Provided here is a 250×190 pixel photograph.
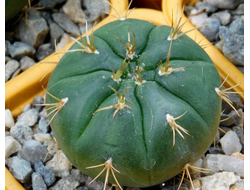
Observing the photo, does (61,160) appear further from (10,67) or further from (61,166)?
(10,67)

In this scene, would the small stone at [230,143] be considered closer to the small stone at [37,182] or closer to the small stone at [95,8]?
the small stone at [37,182]

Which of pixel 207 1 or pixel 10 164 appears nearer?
pixel 10 164

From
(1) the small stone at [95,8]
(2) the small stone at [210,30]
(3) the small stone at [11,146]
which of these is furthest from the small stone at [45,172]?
(2) the small stone at [210,30]

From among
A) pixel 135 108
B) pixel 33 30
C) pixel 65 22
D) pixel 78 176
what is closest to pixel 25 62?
pixel 33 30

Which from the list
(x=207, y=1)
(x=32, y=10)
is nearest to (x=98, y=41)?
(x=32, y=10)

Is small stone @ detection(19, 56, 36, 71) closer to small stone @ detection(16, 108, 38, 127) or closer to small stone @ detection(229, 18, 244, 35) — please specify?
small stone @ detection(16, 108, 38, 127)

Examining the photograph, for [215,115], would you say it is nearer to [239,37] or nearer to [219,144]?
[219,144]
